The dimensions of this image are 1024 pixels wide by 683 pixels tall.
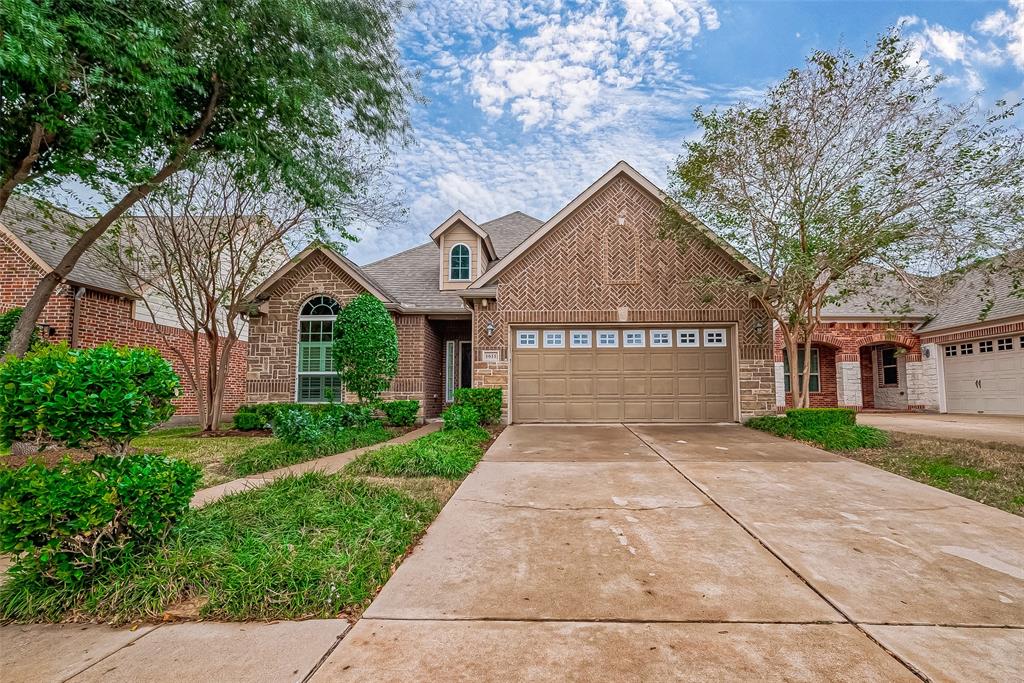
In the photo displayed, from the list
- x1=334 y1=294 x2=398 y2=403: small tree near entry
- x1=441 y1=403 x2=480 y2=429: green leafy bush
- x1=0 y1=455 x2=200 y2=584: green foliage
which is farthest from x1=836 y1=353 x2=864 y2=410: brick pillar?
x1=0 y1=455 x2=200 y2=584: green foliage

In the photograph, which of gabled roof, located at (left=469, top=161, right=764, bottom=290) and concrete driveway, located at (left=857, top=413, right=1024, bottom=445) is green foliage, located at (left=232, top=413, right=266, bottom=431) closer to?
gabled roof, located at (left=469, top=161, right=764, bottom=290)

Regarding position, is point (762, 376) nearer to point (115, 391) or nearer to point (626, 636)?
point (626, 636)

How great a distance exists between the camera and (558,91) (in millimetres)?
10641

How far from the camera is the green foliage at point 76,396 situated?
278cm

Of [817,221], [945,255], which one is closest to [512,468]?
[817,221]

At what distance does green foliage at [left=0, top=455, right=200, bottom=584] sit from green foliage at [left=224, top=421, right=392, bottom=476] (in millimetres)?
3441

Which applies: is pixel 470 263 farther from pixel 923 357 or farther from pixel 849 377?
pixel 923 357

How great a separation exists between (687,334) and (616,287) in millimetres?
2098

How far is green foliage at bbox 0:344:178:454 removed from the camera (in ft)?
9.12

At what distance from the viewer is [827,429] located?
8.87 m

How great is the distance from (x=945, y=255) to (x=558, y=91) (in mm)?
8157

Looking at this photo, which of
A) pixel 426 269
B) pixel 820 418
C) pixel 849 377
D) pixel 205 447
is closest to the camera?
pixel 205 447

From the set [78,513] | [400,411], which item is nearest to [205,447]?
[400,411]

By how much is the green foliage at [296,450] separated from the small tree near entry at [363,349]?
103 cm
